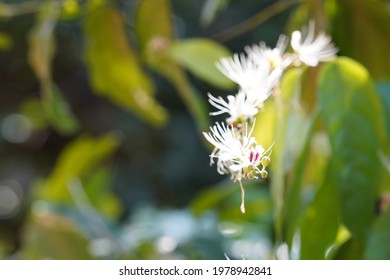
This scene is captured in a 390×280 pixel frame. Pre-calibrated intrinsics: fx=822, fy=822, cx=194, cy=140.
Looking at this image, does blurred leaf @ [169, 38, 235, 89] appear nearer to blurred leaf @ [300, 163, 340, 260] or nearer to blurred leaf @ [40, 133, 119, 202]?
blurred leaf @ [300, 163, 340, 260]

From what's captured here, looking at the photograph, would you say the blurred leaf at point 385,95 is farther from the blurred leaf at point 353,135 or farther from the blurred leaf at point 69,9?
the blurred leaf at point 69,9

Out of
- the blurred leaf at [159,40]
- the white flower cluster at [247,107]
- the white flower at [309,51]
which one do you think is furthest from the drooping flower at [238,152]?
the blurred leaf at [159,40]

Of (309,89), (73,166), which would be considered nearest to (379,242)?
(309,89)

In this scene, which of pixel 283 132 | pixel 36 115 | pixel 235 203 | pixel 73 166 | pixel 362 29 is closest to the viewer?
pixel 283 132

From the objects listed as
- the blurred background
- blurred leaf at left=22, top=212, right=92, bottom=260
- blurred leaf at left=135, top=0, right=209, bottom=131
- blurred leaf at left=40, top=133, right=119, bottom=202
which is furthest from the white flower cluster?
blurred leaf at left=40, top=133, right=119, bottom=202

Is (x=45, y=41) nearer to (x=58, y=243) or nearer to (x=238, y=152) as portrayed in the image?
(x=58, y=243)

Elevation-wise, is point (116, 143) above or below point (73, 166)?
above
